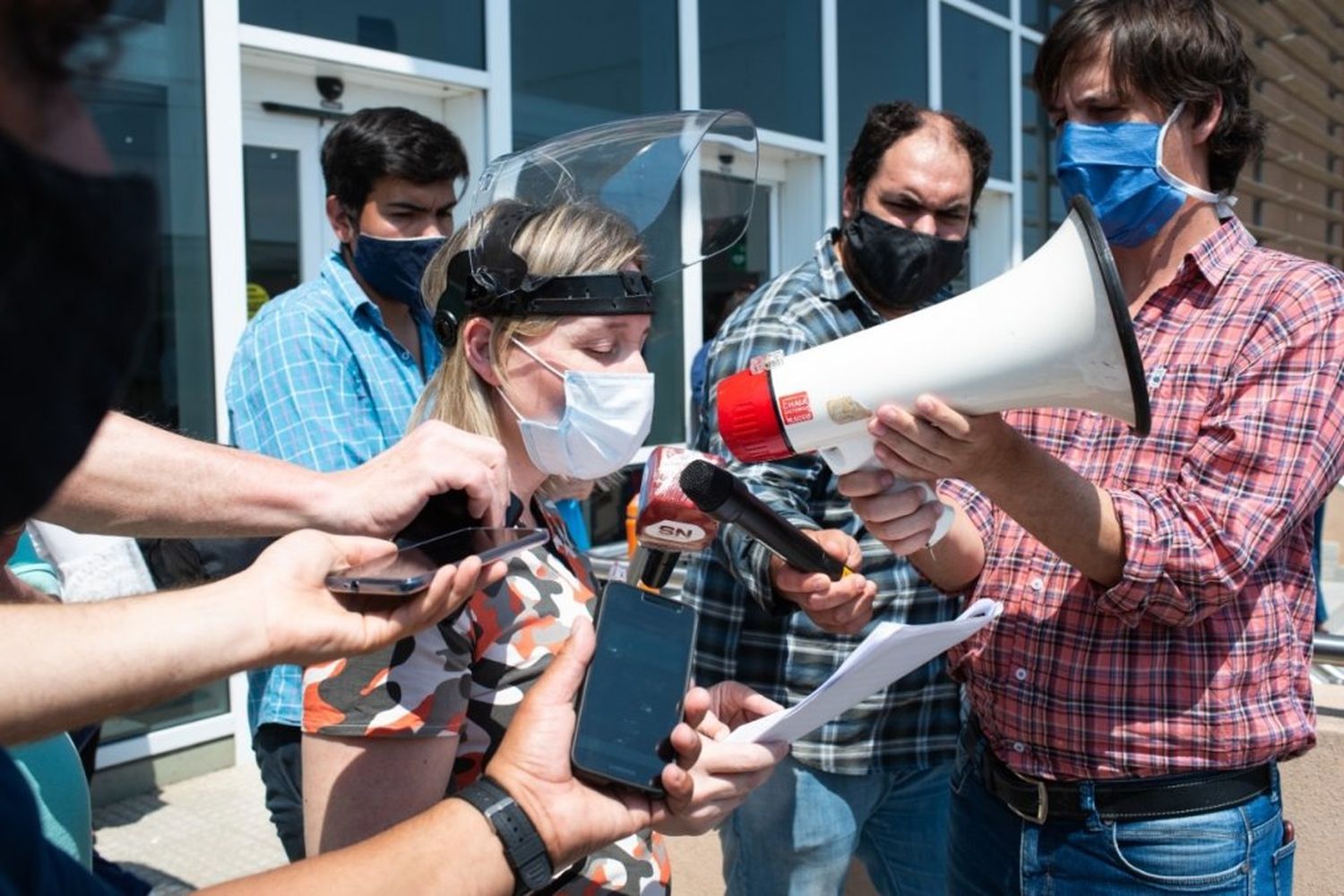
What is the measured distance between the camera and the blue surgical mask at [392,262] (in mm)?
3311

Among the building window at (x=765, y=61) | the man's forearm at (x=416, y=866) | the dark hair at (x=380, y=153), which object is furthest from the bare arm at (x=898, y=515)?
the building window at (x=765, y=61)

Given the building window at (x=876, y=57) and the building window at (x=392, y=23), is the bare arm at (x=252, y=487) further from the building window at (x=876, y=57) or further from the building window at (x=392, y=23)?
the building window at (x=876, y=57)

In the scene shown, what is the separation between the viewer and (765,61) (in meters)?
7.72

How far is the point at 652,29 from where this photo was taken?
685 cm

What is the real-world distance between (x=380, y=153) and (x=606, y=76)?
11.4 feet

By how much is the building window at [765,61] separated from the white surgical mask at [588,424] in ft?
17.8

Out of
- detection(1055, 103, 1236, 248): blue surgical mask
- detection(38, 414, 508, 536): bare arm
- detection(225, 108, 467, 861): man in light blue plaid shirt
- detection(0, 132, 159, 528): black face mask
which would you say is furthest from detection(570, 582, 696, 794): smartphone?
detection(225, 108, 467, 861): man in light blue plaid shirt

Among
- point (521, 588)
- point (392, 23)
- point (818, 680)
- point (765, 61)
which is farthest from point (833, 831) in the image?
point (765, 61)

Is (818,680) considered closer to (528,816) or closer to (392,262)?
(528,816)

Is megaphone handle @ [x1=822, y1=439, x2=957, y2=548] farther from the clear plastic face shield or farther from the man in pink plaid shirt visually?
the clear plastic face shield

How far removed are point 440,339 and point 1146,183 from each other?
131 centimetres

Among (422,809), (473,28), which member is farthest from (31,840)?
Result: (473,28)

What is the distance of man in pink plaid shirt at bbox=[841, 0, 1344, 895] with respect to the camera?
1746mm

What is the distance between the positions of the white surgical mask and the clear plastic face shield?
12 cm
